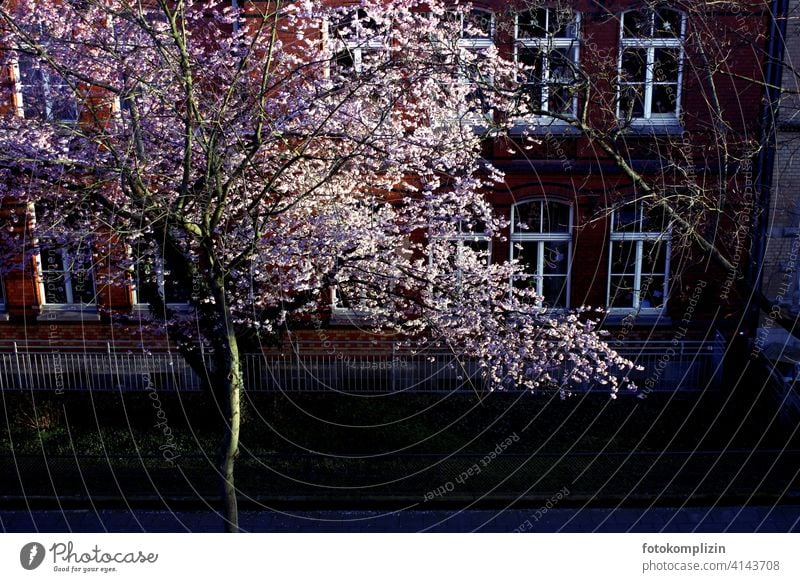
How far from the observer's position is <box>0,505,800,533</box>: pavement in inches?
506

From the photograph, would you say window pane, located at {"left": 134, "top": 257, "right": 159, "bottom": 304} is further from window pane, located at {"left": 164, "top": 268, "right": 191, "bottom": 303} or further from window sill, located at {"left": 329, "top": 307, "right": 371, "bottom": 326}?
window sill, located at {"left": 329, "top": 307, "right": 371, "bottom": 326}

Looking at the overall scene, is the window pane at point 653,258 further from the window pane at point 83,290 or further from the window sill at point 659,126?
the window pane at point 83,290

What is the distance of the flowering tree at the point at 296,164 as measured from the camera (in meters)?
12.8

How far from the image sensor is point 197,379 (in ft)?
60.2

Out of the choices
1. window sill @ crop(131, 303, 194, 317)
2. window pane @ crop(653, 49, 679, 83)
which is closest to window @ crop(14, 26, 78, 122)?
window sill @ crop(131, 303, 194, 317)

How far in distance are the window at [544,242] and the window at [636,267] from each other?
1078 millimetres

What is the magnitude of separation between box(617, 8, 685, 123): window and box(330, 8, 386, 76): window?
5.28 meters

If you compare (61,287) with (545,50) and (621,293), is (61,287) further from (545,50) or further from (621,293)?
(621,293)

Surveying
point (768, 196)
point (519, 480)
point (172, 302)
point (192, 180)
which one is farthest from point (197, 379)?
point (768, 196)

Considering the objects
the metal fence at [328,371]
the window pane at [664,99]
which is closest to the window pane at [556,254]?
the metal fence at [328,371]

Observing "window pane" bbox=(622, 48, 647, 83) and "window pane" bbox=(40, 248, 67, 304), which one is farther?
"window pane" bbox=(40, 248, 67, 304)

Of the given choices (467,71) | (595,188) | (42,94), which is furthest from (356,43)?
(595,188)

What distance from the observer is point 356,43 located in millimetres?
13602

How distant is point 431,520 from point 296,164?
22.3 ft
